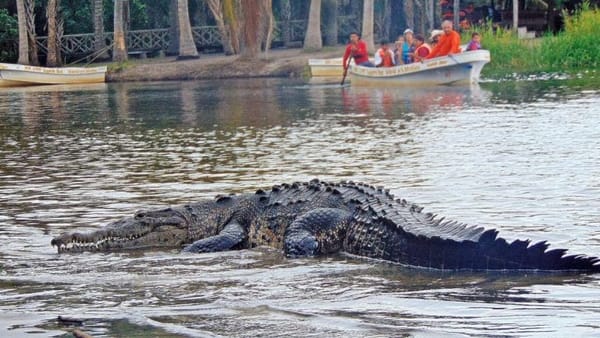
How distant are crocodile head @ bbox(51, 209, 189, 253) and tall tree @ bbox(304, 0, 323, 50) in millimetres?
38758

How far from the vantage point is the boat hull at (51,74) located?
44781mm

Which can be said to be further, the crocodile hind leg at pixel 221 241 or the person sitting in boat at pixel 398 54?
the person sitting in boat at pixel 398 54

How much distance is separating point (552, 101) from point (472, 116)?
10.2ft

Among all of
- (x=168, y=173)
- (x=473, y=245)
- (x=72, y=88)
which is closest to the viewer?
(x=473, y=245)

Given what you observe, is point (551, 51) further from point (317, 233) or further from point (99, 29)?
point (317, 233)

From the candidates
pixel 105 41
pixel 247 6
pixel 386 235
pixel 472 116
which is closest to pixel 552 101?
pixel 472 116

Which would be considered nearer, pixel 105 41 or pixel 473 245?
pixel 473 245

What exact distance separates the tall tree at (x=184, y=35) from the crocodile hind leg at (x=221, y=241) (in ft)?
126

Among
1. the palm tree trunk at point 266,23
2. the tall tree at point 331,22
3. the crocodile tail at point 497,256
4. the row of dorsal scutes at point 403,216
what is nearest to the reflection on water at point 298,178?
the crocodile tail at point 497,256

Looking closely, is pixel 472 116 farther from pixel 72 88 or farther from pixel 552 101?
pixel 72 88

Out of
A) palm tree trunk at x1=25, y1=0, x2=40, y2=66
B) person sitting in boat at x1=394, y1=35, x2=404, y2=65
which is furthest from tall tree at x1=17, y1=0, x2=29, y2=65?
person sitting in boat at x1=394, y1=35, x2=404, y2=65

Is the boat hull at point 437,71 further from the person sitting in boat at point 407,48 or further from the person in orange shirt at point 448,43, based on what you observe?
the person sitting in boat at point 407,48

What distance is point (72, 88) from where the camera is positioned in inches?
1644

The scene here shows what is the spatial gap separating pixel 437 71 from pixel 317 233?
77.0 ft
